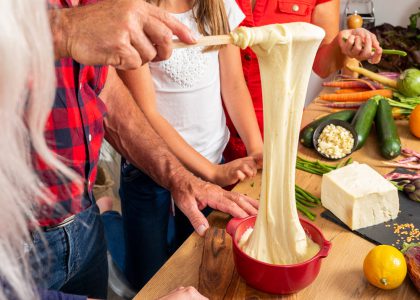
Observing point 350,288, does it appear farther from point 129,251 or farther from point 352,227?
point 129,251

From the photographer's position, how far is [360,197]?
1.16 meters

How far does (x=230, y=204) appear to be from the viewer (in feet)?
3.97

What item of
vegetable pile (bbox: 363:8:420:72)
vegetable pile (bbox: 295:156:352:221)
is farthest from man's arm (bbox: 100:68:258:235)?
vegetable pile (bbox: 363:8:420:72)

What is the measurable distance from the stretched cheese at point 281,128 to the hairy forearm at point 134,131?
405mm

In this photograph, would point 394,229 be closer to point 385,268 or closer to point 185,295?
point 385,268

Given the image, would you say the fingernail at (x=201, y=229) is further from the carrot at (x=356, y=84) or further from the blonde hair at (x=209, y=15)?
the carrot at (x=356, y=84)

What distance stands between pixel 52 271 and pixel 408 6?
8.89 ft

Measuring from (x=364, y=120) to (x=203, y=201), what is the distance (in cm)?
69

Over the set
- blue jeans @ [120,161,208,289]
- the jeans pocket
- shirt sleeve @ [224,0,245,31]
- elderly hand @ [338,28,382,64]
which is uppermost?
shirt sleeve @ [224,0,245,31]

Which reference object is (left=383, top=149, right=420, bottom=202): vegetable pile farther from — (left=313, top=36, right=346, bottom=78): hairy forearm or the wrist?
the wrist

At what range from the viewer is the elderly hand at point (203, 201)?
1.19 m

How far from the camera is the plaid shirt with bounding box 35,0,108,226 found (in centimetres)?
107

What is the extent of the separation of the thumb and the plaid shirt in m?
0.26

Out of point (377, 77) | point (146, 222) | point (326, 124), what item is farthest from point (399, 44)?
point (146, 222)
